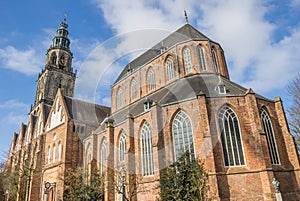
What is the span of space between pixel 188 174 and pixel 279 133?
9347mm

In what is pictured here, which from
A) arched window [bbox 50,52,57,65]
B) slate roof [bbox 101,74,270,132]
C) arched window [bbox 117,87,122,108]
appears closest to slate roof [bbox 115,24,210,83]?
arched window [bbox 117,87,122,108]

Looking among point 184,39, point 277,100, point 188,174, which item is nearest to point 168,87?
point 184,39

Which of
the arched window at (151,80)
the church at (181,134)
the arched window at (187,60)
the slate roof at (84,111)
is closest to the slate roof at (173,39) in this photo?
the church at (181,134)

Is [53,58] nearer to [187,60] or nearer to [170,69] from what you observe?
[170,69]

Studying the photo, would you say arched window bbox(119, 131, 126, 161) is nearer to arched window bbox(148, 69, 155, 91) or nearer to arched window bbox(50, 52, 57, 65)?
arched window bbox(148, 69, 155, 91)

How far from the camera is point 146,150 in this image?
66.8 ft

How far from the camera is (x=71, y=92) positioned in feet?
172

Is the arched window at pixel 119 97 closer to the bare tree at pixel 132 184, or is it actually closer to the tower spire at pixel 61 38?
the bare tree at pixel 132 184

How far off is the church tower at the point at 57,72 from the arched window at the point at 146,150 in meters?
33.8

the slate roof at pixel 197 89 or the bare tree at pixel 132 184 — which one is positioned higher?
the slate roof at pixel 197 89

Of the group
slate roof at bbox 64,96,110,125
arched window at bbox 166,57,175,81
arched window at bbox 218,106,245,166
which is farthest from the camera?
slate roof at bbox 64,96,110,125

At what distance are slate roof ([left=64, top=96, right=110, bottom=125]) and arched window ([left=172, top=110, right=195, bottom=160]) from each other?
53.1 ft

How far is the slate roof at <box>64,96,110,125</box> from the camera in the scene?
32750mm

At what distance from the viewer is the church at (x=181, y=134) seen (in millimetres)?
16281
